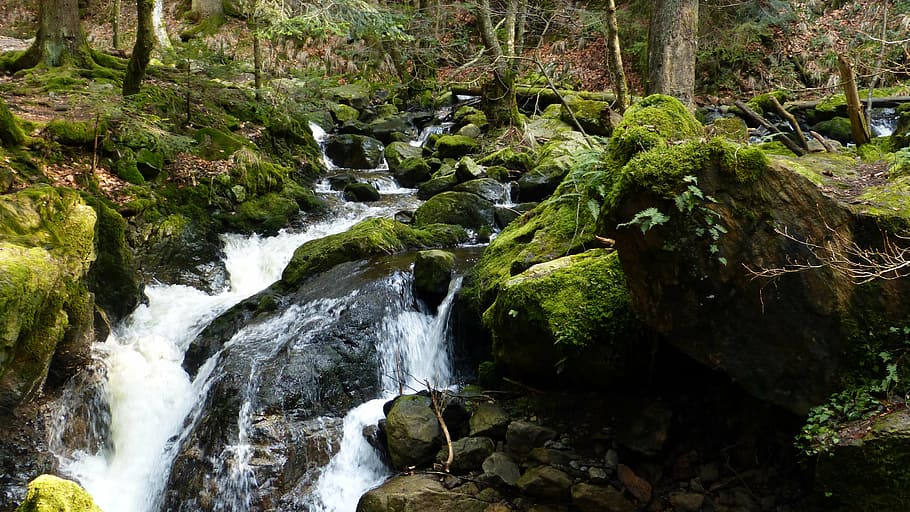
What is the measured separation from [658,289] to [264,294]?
5.97m

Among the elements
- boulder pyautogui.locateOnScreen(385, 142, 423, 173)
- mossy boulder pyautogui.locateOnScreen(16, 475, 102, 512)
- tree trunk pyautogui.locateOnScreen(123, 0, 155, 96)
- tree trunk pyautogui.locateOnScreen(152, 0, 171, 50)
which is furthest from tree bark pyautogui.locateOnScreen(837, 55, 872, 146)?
tree trunk pyautogui.locateOnScreen(152, 0, 171, 50)

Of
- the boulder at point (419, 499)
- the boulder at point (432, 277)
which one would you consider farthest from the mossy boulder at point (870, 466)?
the boulder at point (432, 277)

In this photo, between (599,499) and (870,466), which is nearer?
(870,466)

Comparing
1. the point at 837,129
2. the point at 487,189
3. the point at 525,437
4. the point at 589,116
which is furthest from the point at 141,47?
the point at 837,129

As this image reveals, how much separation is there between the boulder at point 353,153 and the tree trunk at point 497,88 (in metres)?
3.24

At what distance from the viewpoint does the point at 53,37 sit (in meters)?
11.3

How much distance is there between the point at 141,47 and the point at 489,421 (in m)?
9.07

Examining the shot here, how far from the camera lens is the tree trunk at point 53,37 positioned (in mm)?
11109

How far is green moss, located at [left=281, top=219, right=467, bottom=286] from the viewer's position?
857cm

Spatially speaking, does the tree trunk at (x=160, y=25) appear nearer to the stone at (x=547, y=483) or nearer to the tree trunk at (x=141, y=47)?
the tree trunk at (x=141, y=47)

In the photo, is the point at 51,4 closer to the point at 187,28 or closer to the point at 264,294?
the point at 264,294

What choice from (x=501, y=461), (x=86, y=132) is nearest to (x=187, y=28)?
(x=86, y=132)

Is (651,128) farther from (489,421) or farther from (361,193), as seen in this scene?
(361,193)

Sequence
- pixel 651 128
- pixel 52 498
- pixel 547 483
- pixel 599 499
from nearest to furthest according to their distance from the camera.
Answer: pixel 52 498
pixel 651 128
pixel 599 499
pixel 547 483
